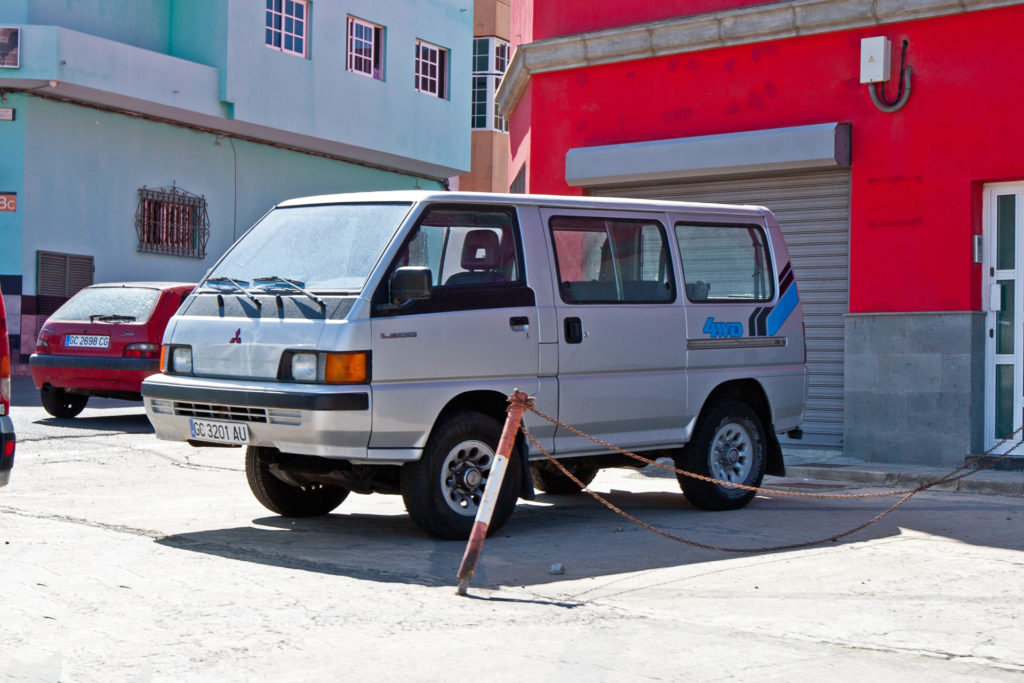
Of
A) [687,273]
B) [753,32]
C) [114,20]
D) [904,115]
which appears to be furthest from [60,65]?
[687,273]

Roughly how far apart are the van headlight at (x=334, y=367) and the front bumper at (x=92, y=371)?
6.97 meters

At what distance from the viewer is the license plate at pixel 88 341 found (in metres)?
14.5

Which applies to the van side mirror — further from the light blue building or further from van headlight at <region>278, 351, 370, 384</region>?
the light blue building

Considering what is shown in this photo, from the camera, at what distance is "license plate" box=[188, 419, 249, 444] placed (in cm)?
773

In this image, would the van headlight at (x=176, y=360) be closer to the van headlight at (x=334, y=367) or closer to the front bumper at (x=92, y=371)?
the van headlight at (x=334, y=367)

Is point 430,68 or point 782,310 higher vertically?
point 430,68

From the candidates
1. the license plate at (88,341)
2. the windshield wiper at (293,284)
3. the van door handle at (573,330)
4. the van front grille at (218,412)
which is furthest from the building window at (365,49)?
the van front grille at (218,412)

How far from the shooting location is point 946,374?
12.5 m

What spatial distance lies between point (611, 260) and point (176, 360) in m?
2.83

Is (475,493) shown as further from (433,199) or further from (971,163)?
(971,163)

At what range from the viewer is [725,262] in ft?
32.4

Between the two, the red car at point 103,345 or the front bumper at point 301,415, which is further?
the red car at point 103,345

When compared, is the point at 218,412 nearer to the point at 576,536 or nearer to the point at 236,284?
the point at 236,284

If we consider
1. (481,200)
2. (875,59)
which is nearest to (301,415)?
(481,200)
